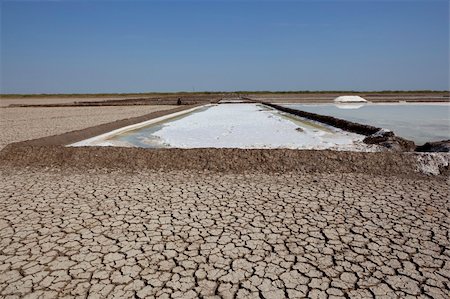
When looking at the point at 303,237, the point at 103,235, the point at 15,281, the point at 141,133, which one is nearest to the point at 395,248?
the point at 303,237

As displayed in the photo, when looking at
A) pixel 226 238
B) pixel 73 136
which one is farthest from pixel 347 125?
pixel 226 238

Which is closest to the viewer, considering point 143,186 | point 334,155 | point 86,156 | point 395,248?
point 395,248

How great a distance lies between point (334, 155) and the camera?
6422mm

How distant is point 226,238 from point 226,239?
24 mm

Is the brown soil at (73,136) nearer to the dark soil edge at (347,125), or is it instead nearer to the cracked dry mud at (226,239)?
the cracked dry mud at (226,239)

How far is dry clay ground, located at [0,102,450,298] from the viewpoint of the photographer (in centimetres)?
258

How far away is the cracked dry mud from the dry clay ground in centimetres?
1

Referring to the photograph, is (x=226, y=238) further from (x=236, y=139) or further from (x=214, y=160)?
(x=236, y=139)

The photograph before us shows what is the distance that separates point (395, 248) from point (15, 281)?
3.37 m

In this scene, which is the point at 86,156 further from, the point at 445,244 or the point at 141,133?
the point at 445,244

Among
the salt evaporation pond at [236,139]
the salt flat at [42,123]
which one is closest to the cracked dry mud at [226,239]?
the salt evaporation pond at [236,139]

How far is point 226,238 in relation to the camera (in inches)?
133

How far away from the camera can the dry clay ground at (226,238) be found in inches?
102

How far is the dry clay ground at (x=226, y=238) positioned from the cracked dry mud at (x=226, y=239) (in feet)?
0.04
